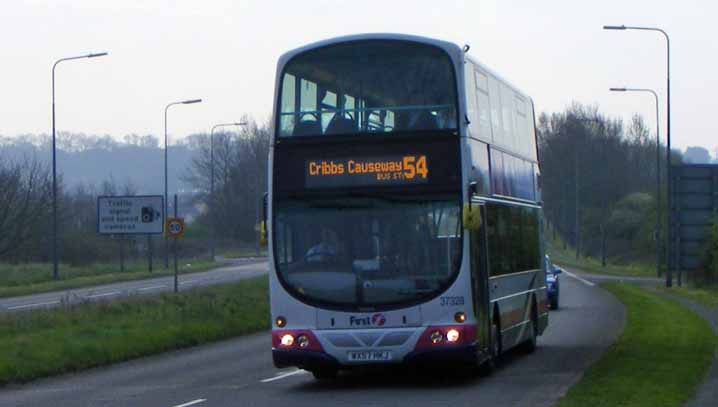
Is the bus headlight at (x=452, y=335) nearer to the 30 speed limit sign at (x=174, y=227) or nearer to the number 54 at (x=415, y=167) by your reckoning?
the number 54 at (x=415, y=167)

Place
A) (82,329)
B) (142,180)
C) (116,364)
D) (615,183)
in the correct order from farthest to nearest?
(142,180), (615,183), (82,329), (116,364)

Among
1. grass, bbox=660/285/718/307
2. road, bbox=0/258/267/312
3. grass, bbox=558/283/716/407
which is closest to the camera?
grass, bbox=558/283/716/407

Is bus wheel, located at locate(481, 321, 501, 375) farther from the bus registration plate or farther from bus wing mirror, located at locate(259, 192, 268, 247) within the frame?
bus wing mirror, located at locate(259, 192, 268, 247)

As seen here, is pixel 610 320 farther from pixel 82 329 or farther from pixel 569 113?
pixel 569 113

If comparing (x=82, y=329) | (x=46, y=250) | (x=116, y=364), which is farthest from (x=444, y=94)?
(x=46, y=250)

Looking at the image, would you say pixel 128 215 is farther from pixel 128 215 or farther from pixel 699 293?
pixel 699 293

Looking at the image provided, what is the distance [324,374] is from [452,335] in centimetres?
264

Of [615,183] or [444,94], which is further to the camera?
[615,183]

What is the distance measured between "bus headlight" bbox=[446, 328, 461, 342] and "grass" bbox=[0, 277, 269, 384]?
7.21 metres

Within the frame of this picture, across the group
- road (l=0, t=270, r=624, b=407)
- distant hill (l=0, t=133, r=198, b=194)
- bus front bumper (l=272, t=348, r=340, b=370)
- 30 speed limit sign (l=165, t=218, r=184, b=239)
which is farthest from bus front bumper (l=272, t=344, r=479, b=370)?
distant hill (l=0, t=133, r=198, b=194)

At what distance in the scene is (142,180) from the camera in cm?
17350

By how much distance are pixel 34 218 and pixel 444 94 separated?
45.9 m

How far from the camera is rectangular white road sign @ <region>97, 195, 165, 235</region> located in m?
39.8

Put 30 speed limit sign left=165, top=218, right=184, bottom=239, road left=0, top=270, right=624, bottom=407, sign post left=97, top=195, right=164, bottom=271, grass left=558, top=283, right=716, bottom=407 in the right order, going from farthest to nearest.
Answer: sign post left=97, top=195, right=164, bottom=271, 30 speed limit sign left=165, top=218, right=184, bottom=239, road left=0, top=270, right=624, bottom=407, grass left=558, top=283, right=716, bottom=407
